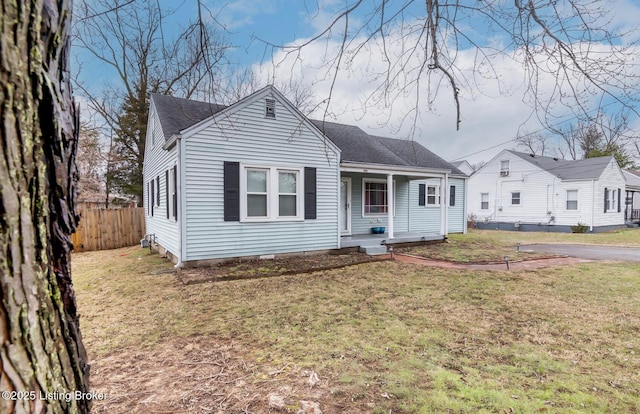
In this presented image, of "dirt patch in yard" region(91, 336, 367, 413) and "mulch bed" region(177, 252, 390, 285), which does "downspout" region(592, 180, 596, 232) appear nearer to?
"mulch bed" region(177, 252, 390, 285)

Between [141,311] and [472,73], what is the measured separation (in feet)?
17.8

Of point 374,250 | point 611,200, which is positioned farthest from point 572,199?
point 374,250

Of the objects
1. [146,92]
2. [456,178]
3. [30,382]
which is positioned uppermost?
[146,92]

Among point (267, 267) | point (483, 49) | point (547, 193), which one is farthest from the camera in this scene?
point (547, 193)

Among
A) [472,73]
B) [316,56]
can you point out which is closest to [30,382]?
[316,56]

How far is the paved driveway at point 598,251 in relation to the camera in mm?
9453

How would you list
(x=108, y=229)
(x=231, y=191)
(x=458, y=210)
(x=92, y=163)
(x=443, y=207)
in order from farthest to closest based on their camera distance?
(x=92, y=163) < (x=458, y=210) < (x=443, y=207) < (x=108, y=229) < (x=231, y=191)

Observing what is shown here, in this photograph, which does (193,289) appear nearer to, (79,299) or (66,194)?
(79,299)

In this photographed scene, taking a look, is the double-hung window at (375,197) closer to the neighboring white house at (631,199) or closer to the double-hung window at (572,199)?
the double-hung window at (572,199)

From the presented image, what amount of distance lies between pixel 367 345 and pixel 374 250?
6500 mm

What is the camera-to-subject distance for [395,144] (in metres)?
15.4

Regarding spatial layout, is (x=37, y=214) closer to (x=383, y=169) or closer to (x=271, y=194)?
(x=271, y=194)

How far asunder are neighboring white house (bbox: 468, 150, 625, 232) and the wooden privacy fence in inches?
803

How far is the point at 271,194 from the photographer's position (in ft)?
27.4
